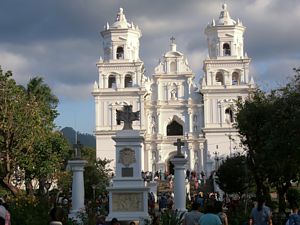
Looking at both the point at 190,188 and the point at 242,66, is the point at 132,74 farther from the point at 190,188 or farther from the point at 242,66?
the point at 190,188

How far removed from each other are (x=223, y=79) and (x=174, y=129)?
6908 millimetres

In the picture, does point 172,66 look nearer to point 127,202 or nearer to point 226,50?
point 226,50

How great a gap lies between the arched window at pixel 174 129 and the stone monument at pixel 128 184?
40.2 meters

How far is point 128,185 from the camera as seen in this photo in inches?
970

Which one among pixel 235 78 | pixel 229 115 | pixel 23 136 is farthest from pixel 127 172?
pixel 235 78

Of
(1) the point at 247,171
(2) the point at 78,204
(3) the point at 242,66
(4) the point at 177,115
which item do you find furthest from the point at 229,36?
(2) the point at 78,204

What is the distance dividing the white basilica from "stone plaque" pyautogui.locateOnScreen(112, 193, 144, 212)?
36514 millimetres

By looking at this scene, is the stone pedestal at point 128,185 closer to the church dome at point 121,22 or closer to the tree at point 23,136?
the tree at point 23,136

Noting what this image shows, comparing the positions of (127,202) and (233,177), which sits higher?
(233,177)

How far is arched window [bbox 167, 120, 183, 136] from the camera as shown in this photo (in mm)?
65375

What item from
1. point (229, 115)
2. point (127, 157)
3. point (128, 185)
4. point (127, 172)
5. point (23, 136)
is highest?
point (229, 115)

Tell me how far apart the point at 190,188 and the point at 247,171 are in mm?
12745

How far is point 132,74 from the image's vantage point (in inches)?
2520

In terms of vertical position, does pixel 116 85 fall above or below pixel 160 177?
above
